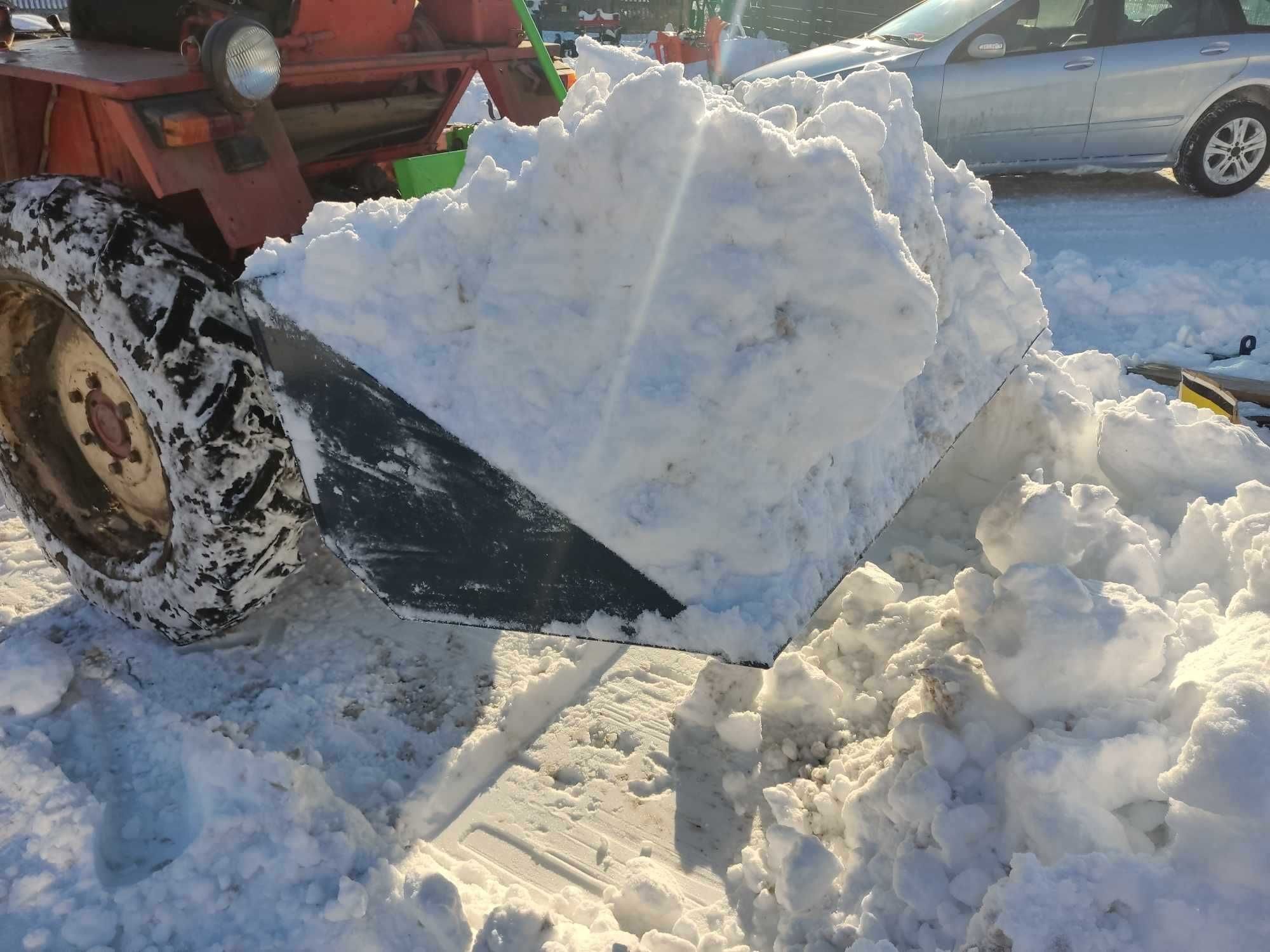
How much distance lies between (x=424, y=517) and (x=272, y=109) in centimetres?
123

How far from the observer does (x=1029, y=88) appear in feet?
21.4

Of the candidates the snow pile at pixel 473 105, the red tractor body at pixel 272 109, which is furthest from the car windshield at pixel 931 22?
the red tractor body at pixel 272 109

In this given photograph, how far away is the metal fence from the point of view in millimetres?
13531

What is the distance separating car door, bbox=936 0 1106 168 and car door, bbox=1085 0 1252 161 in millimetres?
144

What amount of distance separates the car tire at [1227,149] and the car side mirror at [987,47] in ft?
5.01

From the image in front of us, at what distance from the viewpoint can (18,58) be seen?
8.36 feet

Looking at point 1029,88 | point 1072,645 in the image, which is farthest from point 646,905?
point 1029,88

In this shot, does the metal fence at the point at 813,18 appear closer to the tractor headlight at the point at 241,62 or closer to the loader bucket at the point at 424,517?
the tractor headlight at the point at 241,62

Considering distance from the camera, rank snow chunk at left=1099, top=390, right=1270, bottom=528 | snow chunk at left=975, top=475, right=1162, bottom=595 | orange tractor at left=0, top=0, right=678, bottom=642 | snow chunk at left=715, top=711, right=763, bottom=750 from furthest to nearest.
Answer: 1. snow chunk at left=1099, top=390, right=1270, bottom=528
2. snow chunk at left=715, top=711, right=763, bottom=750
3. snow chunk at left=975, top=475, right=1162, bottom=595
4. orange tractor at left=0, top=0, right=678, bottom=642

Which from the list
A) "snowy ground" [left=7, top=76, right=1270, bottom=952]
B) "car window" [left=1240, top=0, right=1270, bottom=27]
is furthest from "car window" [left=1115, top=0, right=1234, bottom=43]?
"snowy ground" [left=7, top=76, right=1270, bottom=952]

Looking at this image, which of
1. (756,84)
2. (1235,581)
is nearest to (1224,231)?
(1235,581)

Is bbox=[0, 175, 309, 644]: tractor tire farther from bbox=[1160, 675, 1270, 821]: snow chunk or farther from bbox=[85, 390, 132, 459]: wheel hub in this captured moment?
bbox=[1160, 675, 1270, 821]: snow chunk

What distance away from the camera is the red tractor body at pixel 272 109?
7.21ft

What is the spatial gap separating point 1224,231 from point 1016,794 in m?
5.65
